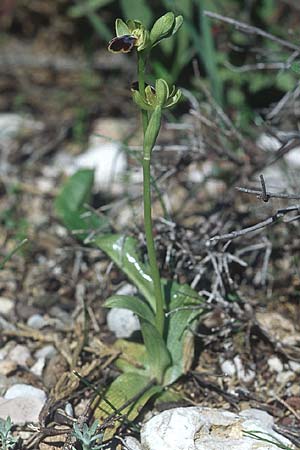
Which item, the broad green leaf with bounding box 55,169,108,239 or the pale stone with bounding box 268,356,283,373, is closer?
the pale stone with bounding box 268,356,283,373

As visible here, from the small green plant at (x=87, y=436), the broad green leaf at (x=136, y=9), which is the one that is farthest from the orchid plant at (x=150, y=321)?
the broad green leaf at (x=136, y=9)

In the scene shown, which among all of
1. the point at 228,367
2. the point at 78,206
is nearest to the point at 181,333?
the point at 228,367

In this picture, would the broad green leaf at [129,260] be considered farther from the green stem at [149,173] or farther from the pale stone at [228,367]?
the pale stone at [228,367]

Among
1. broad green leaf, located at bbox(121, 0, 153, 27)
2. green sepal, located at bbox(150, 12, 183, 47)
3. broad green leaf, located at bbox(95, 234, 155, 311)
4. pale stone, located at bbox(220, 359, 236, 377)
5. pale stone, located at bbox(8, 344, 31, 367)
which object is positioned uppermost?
green sepal, located at bbox(150, 12, 183, 47)

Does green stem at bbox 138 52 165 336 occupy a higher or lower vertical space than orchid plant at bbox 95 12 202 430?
higher

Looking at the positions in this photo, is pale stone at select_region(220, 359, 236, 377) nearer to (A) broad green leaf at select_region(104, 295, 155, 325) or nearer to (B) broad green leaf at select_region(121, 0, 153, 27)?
(A) broad green leaf at select_region(104, 295, 155, 325)

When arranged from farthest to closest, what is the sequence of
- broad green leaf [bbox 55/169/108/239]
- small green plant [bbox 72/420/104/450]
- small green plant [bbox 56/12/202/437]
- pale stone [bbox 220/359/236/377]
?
broad green leaf [bbox 55/169/108/239] → pale stone [bbox 220/359/236/377] → small green plant [bbox 56/12/202/437] → small green plant [bbox 72/420/104/450]

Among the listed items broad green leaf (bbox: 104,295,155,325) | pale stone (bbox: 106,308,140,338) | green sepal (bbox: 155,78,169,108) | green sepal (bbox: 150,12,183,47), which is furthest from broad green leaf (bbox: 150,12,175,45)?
pale stone (bbox: 106,308,140,338)

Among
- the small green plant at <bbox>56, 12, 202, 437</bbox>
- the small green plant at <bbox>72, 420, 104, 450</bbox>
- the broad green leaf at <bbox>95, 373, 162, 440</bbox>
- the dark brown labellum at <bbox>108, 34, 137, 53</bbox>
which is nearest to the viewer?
the dark brown labellum at <bbox>108, 34, 137, 53</bbox>
